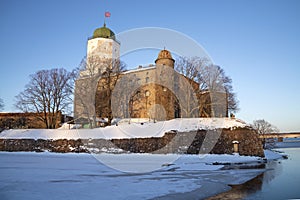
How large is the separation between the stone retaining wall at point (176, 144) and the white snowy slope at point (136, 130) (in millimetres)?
636

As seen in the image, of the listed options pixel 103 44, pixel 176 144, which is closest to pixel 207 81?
pixel 176 144

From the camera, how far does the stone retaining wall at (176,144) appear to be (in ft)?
79.3

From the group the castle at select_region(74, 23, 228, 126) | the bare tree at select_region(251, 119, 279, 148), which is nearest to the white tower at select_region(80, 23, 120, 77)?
Result: the castle at select_region(74, 23, 228, 126)

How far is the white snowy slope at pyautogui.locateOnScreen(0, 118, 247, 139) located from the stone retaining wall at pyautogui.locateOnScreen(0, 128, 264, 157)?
64 cm

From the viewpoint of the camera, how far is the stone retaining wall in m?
24.2

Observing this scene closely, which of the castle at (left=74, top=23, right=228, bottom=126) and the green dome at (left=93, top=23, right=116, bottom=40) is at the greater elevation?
the green dome at (left=93, top=23, right=116, bottom=40)

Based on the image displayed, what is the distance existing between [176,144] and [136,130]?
5.45m

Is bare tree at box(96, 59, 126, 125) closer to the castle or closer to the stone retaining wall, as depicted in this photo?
the castle

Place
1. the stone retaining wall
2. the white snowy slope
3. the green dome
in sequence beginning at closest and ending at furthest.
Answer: the stone retaining wall, the white snowy slope, the green dome

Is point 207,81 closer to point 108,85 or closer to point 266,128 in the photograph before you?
point 108,85

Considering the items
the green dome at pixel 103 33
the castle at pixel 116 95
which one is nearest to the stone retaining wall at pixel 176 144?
the castle at pixel 116 95

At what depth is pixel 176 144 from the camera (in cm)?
2567

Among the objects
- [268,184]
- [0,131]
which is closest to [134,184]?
[268,184]

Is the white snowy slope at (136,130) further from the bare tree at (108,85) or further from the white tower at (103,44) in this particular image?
the white tower at (103,44)
